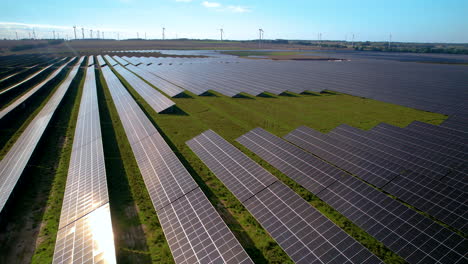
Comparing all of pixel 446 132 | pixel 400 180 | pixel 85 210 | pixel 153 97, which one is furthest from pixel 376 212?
pixel 153 97

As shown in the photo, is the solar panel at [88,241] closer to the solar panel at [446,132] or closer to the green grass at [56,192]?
the green grass at [56,192]

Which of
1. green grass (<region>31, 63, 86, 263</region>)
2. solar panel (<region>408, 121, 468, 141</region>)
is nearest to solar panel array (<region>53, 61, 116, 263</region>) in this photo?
green grass (<region>31, 63, 86, 263</region>)

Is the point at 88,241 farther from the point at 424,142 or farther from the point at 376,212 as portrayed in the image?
the point at 424,142

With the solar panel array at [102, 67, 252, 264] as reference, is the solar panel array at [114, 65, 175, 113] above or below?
above

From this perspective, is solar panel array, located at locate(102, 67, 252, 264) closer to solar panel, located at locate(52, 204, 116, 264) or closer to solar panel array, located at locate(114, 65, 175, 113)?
solar panel, located at locate(52, 204, 116, 264)

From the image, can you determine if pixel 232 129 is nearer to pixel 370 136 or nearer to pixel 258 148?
pixel 258 148

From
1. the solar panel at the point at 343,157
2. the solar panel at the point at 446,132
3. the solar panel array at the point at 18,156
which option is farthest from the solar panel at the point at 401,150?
the solar panel array at the point at 18,156

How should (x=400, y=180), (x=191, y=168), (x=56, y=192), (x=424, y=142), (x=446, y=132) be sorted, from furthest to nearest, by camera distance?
(x=446, y=132) < (x=424, y=142) < (x=191, y=168) < (x=56, y=192) < (x=400, y=180)

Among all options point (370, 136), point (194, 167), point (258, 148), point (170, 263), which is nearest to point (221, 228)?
point (170, 263)
